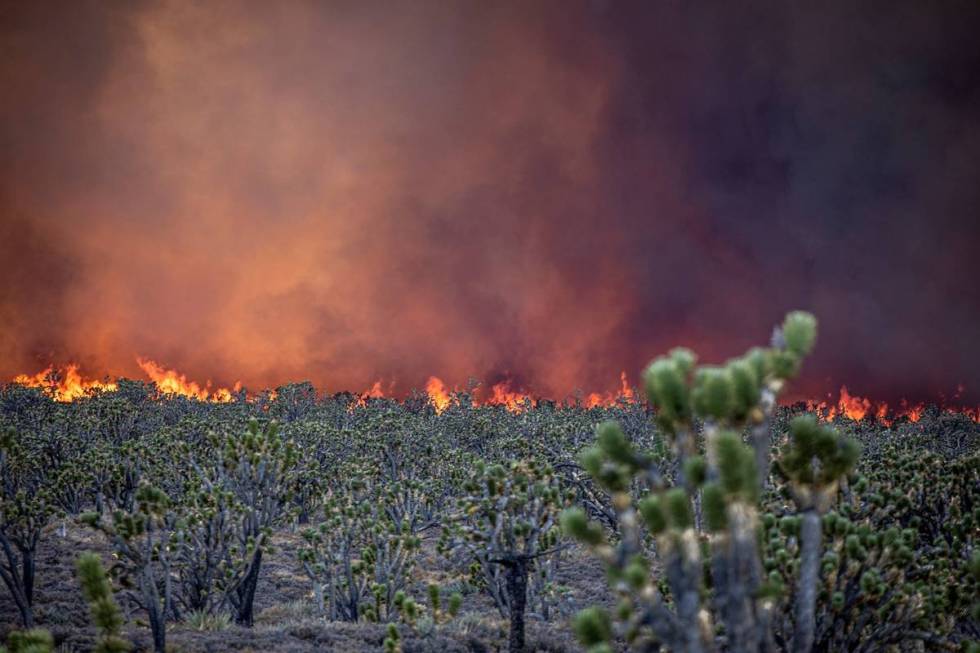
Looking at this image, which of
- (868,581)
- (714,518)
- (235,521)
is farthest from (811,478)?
(235,521)

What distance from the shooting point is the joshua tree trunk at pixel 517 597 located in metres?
8.95

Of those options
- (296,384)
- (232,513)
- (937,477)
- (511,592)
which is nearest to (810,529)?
(511,592)

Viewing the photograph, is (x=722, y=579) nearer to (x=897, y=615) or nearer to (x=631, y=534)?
(x=631, y=534)

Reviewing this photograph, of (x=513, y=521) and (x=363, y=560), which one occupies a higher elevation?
(x=513, y=521)

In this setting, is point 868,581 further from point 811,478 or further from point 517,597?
point 517,597

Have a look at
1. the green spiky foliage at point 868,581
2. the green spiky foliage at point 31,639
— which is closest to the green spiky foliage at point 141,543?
the green spiky foliage at point 31,639

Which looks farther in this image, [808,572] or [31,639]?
[808,572]

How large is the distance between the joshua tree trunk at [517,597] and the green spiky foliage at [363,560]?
3409 millimetres

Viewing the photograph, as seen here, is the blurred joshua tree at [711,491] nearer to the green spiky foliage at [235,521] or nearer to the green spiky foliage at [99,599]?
the green spiky foliage at [99,599]

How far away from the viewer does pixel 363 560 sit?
41.5 ft

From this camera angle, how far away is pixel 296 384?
52500 mm

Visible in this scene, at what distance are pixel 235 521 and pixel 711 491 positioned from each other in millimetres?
11293

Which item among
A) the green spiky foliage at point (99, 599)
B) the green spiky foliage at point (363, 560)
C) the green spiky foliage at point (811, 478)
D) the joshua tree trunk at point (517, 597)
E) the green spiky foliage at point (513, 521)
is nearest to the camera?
the green spiky foliage at point (811, 478)

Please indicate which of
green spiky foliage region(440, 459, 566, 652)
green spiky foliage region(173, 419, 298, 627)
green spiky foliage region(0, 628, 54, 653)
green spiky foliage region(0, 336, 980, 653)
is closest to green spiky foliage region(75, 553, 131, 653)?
green spiky foliage region(0, 628, 54, 653)
